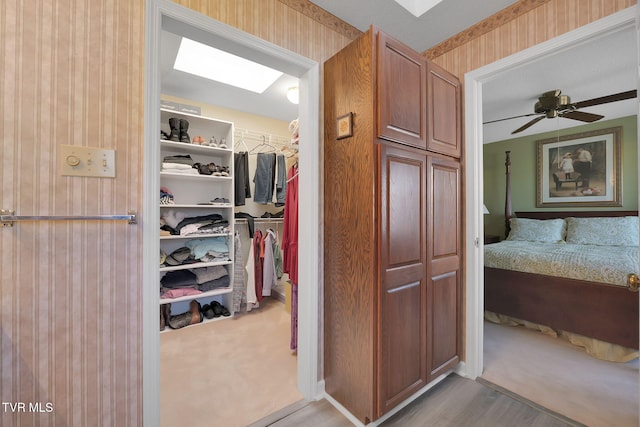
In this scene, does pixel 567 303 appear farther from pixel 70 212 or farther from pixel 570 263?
pixel 70 212

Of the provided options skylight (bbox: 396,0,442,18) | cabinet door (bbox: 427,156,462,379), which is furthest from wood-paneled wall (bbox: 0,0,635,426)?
cabinet door (bbox: 427,156,462,379)

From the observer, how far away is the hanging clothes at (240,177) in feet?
10.4

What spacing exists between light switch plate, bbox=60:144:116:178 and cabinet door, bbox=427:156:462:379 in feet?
5.48

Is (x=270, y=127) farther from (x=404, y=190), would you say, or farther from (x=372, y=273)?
(x=372, y=273)

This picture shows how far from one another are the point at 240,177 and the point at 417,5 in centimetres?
235

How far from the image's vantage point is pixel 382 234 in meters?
1.40

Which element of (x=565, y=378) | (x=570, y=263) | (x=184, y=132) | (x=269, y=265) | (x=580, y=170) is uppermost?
(x=184, y=132)

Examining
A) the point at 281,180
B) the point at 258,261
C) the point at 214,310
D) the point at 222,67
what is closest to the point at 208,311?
the point at 214,310

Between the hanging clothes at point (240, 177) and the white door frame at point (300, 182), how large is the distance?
5.41 ft

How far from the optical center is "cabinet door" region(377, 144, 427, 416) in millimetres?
1413

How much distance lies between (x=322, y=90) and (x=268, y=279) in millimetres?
2168

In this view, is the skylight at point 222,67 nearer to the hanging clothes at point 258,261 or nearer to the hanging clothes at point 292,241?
the hanging clothes at point 292,241

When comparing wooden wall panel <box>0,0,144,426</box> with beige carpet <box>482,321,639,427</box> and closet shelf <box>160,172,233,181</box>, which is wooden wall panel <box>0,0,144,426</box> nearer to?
closet shelf <box>160,172,233,181</box>

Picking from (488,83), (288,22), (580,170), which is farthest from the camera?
(580,170)
